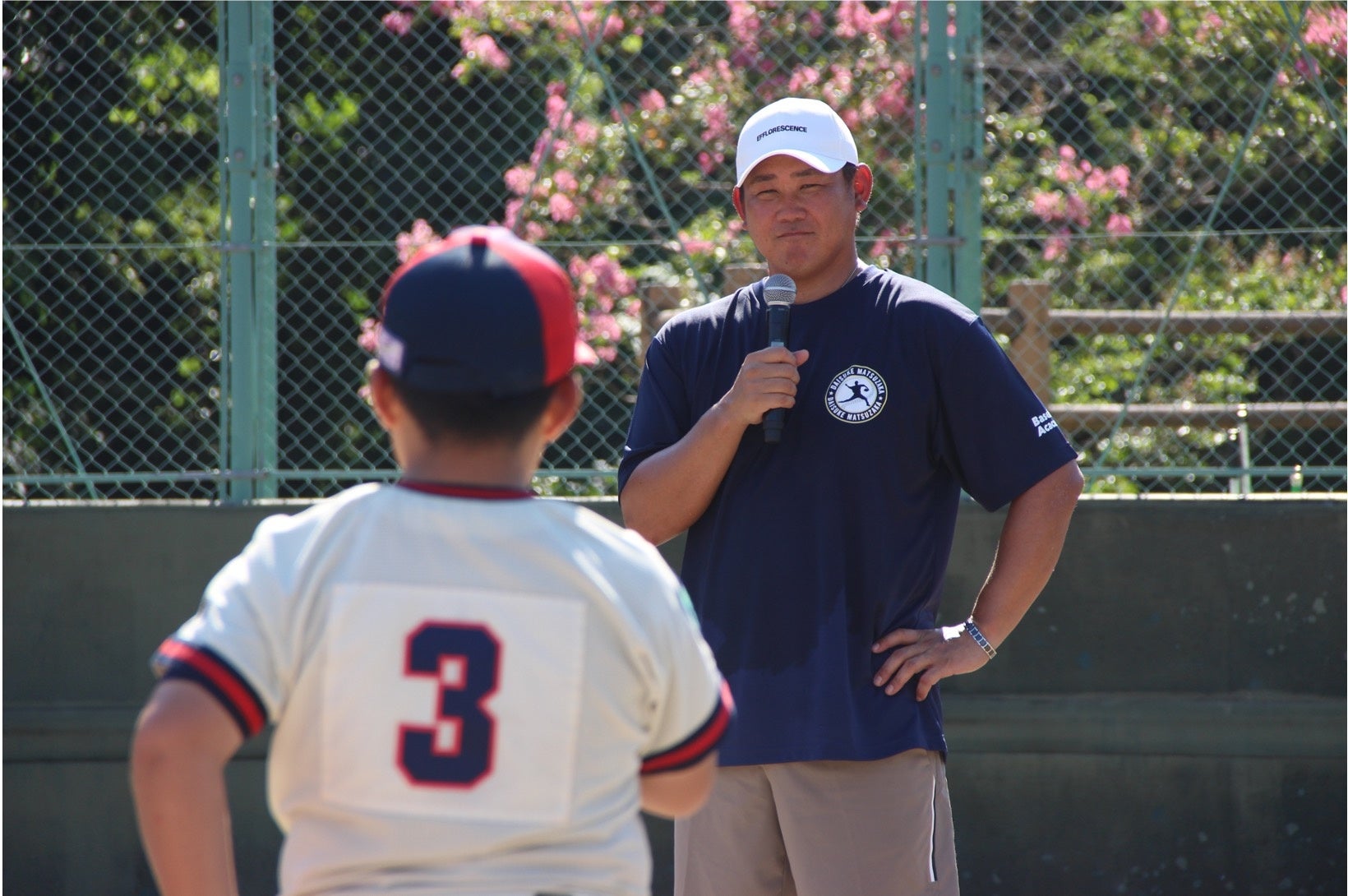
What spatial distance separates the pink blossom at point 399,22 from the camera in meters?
6.14

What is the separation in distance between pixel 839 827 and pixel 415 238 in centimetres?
398

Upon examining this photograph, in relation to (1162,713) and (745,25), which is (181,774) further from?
(745,25)

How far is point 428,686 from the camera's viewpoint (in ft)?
5.17

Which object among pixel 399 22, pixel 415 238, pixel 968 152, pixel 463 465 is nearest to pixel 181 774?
pixel 463 465

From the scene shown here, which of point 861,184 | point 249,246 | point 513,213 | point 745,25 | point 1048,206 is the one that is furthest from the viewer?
point 1048,206

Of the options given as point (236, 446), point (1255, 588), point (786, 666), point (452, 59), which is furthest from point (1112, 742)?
point (452, 59)

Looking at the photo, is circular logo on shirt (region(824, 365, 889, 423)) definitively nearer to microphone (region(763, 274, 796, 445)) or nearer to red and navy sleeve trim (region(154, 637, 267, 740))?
microphone (region(763, 274, 796, 445))

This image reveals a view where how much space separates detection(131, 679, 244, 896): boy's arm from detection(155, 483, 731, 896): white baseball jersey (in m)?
0.02

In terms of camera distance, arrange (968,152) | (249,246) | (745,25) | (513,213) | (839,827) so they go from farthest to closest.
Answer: (745,25)
(513,213)
(249,246)
(968,152)
(839,827)

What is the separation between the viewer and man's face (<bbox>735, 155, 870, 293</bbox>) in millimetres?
3020

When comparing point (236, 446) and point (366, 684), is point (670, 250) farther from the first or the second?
point (366, 684)

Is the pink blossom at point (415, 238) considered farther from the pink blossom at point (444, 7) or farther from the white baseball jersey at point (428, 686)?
the white baseball jersey at point (428, 686)

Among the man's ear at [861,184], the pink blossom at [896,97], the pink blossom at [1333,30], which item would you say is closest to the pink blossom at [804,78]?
the pink blossom at [896,97]

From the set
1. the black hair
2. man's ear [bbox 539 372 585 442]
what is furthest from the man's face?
the black hair
